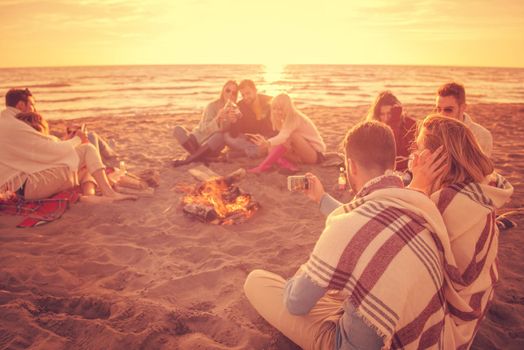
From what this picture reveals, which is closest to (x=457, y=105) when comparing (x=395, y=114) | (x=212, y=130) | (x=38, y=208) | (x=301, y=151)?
(x=395, y=114)

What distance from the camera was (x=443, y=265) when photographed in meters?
1.84

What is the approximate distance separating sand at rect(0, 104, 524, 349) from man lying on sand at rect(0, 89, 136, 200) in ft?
1.59

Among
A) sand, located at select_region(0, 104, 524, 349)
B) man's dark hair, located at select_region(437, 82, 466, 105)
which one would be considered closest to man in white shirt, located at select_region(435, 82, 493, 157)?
man's dark hair, located at select_region(437, 82, 466, 105)

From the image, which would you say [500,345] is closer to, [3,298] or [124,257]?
[124,257]

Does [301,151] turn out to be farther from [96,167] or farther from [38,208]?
[38,208]

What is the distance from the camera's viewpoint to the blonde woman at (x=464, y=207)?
1.93m

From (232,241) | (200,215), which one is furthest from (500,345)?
(200,215)

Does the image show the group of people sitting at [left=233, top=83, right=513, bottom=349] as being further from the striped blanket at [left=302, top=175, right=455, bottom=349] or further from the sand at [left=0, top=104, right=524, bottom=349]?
the sand at [left=0, top=104, right=524, bottom=349]

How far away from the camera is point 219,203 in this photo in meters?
5.06

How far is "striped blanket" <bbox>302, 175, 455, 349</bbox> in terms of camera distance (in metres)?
1.65

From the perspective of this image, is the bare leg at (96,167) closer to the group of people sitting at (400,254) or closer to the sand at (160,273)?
the sand at (160,273)

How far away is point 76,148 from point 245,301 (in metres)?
3.89

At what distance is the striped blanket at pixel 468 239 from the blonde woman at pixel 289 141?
4676 millimetres

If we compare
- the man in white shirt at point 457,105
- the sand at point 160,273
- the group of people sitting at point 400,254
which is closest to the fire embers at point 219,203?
the sand at point 160,273
